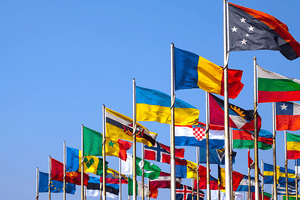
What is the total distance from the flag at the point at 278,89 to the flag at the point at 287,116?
736cm

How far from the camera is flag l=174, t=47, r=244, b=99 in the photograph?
31078 millimetres

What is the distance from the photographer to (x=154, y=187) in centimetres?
6228

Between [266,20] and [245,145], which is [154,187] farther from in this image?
[266,20]

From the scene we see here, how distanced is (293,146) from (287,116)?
12824 mm

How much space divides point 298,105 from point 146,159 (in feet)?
57.4

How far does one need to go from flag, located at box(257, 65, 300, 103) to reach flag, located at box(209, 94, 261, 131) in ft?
4.94

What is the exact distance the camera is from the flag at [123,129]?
39594 millimetres

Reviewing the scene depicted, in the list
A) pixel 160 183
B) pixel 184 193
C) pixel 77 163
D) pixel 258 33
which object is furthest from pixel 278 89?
pixel 184 193

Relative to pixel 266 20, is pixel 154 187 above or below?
below

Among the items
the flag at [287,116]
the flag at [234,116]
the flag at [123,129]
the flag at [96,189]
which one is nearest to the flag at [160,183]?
the flag at [96,189]

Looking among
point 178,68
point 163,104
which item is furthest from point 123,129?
point 178,68

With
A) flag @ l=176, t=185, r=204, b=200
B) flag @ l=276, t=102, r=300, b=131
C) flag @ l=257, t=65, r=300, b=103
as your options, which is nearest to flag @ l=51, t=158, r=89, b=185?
flag @ l=176, t=185, r=204, b=200

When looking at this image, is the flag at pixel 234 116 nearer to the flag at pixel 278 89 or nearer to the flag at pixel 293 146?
the flag at pixel 278 89

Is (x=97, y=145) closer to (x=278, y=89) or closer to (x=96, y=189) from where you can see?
(x=278, y=89)
